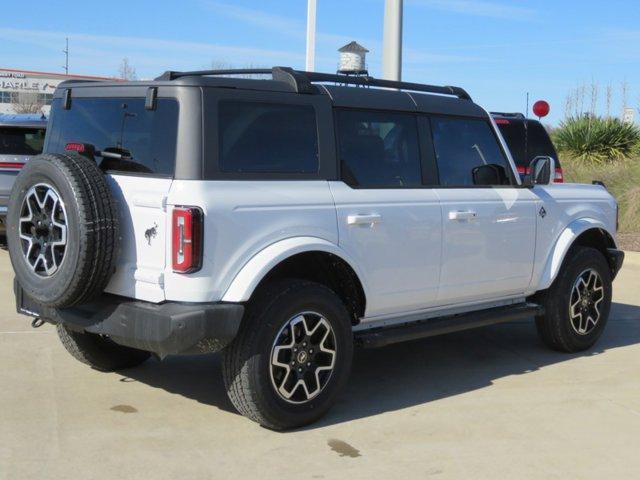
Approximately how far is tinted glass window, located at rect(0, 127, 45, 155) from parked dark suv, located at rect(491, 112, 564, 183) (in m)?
6.02

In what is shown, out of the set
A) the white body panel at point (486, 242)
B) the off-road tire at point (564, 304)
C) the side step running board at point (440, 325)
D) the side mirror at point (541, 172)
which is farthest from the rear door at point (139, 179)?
the off-road tire at point (564, 304)

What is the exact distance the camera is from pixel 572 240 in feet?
22.0

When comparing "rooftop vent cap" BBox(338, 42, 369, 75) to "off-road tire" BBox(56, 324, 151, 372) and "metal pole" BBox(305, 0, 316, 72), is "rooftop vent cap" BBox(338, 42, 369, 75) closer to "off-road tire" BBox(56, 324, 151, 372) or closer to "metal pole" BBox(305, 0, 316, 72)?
"off-road tire" BBox(56, 324, 151, 372)

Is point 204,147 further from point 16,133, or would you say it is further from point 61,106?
point 16,133

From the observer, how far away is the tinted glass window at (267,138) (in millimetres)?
4738

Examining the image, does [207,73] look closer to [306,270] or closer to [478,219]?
[306,270]

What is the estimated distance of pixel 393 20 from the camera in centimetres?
1189

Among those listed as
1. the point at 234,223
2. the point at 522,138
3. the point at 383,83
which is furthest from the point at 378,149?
the point at 522,138

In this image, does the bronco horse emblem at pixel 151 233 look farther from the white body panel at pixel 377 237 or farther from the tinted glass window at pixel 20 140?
the tinted glass window at pixel 20 140

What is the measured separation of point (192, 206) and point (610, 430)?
9.13 ft

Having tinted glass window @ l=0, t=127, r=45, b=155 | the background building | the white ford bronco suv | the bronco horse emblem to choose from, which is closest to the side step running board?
the white ford bronco suv

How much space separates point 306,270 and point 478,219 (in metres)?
1.41

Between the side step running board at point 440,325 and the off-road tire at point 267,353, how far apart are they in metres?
0.49

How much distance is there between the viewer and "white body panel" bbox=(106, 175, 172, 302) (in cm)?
455
